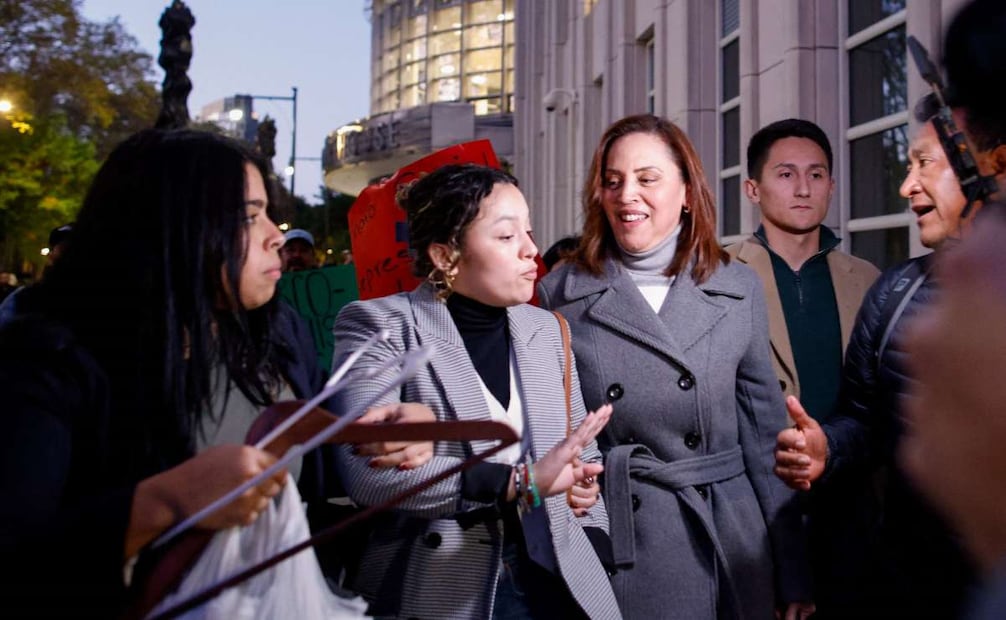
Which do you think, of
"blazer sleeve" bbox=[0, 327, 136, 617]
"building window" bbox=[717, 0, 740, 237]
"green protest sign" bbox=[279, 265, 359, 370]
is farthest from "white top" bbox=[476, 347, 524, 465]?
"building window" bbox=[717, 0, 740, 237]

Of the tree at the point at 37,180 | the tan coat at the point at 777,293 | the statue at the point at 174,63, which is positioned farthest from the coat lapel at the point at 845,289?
the tree at the point at 37,180

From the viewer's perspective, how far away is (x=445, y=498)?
2619 millimetres

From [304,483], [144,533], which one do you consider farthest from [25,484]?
[304,483]

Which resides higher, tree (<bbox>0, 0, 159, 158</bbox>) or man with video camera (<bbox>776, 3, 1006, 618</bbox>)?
tree (<bbox>0, 0, 159, 158</bbox>)

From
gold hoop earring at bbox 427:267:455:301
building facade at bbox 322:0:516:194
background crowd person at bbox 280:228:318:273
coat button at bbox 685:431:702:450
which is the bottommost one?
coat button at bbox 685:431:702:450

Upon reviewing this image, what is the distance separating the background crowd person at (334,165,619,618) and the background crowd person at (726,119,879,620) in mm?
1451

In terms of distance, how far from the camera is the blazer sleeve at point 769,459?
3.33 m

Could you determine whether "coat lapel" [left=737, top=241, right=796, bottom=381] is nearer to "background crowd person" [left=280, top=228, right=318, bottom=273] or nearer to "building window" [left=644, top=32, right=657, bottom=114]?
"background crowd person" [left=280, top=228, right=318, bottom=273]

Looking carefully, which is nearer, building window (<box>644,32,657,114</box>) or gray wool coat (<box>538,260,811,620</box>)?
gray wool coat (<box>538,260,811,620</box>)

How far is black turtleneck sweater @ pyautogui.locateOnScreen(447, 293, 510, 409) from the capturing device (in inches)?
119

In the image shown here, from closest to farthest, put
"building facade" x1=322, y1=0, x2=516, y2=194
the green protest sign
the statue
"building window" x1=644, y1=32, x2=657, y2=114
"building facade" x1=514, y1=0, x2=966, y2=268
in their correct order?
the green protest sign, "building facade" x1=514, y1=0, x2=966, y2=268, the statue, "building window" x1=644, y1=32, x2=657, y2=114, "building facade" x1=322, y1=0, x2=516, y2=194

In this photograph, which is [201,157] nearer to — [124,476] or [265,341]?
[265,341]

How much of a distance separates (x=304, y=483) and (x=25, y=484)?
100 cm

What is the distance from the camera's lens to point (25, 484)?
62.1 inches
